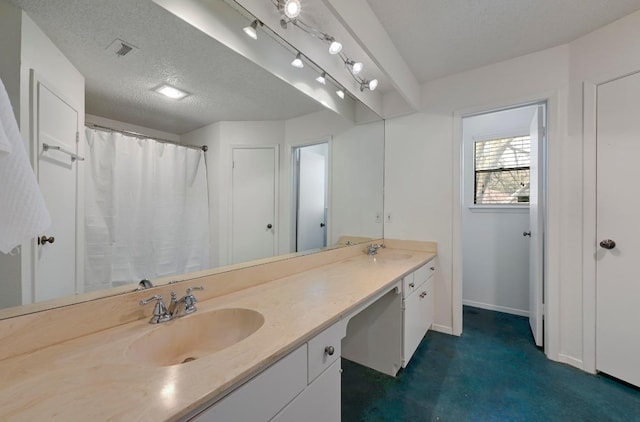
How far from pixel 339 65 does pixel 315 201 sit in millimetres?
1019

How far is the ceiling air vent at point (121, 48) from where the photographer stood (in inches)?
34.7

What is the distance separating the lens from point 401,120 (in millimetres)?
2572

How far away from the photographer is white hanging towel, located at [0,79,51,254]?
1.91 feet

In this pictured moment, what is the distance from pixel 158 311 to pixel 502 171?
11.0 feet

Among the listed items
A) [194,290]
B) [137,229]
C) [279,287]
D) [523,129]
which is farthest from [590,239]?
[137,229]

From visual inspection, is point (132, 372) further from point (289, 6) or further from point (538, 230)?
point (538, 230)

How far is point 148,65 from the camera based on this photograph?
0.99m

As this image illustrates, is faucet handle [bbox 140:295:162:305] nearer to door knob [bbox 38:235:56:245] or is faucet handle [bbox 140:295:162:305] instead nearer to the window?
door knob [bbox 38:235:56:245]

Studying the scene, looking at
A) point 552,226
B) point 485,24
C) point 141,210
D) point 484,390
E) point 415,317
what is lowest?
point 484,390

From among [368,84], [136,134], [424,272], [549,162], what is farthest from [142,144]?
[549,162]

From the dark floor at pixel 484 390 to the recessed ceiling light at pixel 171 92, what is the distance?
1.82 m

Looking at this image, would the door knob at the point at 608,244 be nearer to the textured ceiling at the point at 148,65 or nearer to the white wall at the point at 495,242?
the white wall at the point at 495,242

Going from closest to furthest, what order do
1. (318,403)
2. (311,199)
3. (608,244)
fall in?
(318,403), (608,244), (311,199)

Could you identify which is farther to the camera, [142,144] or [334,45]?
[334,45]
